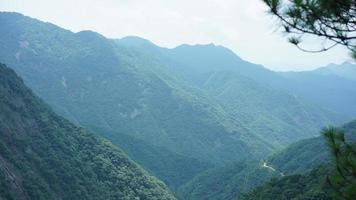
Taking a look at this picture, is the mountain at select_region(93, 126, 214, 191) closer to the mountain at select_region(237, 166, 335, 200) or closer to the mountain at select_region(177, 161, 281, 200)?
the mountain at select_region(177, 161, 281, 200)

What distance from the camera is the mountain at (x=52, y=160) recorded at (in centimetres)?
5800

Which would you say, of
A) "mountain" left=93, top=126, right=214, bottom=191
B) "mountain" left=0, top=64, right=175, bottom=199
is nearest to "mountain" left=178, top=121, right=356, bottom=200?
"mountain" left=93, top=126, right=214, bottom=191

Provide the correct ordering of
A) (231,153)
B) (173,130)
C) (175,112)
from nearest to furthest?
(231,153) → (173,130) → (175,112)

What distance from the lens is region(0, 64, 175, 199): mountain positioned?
5800 cm

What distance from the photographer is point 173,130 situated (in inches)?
7279

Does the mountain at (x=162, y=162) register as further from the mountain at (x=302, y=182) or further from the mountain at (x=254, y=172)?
the mountain at (x=302, y=182)

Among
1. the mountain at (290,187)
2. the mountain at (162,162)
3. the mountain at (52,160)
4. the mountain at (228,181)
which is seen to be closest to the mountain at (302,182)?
the mountain at (290,187)

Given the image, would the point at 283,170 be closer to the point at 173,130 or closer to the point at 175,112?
the point at 173,130

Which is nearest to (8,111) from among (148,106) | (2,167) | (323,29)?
(2,167)

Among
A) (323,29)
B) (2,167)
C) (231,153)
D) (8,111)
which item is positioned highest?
(323,29)

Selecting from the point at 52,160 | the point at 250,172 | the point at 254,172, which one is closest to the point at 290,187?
the point at 52,160

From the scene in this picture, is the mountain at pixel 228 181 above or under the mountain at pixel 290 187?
under

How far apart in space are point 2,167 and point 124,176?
27691mm

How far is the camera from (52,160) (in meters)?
66.4
